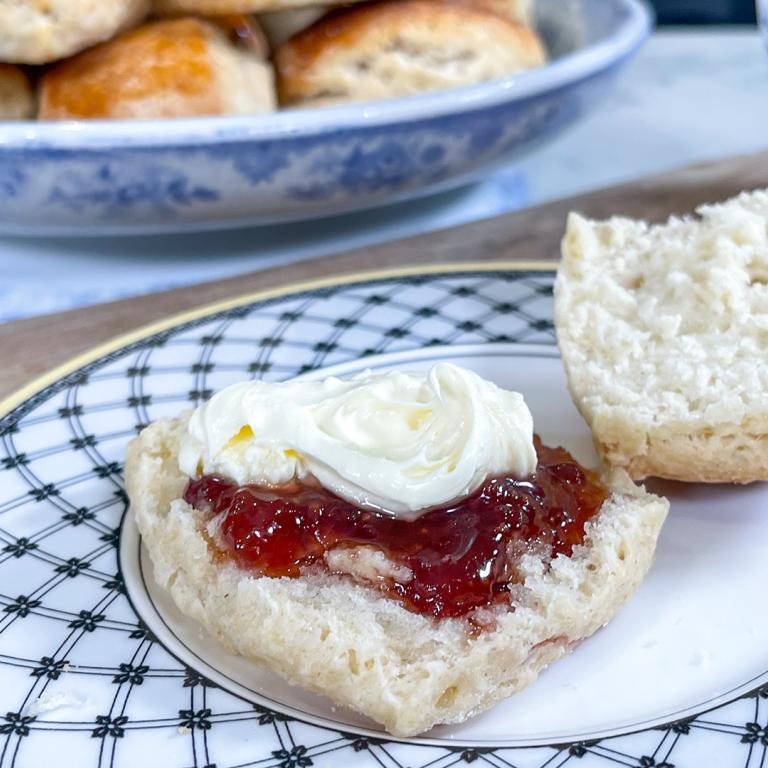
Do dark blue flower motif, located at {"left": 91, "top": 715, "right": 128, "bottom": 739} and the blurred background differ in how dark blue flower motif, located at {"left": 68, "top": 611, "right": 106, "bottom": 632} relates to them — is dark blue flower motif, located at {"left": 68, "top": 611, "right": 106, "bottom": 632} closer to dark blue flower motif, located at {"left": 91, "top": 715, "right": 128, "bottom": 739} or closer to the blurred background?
dark blue flower motif, located at {"left": 91, "top": 715, "right": 128, "bottom": 739}

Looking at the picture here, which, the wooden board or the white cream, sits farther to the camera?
the wooden board

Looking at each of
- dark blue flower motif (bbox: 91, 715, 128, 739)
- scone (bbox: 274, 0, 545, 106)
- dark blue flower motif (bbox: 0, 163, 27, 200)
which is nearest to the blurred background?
scone (bbox: 274, 0, 545, 106)

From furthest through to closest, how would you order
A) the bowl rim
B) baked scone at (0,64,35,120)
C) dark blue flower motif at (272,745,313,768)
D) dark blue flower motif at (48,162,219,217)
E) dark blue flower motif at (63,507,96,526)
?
baked scone at (0,64,35,120) → dark blue flower motif at (48,162,219,217) → the bowl rim → dark blue flower motif at (63,507,96,526) → dark blue flower motif at (272,745,313,768)

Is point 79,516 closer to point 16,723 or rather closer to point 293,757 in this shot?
point 16,723

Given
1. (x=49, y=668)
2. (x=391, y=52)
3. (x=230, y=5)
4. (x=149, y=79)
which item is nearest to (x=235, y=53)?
(x=230, y=5)

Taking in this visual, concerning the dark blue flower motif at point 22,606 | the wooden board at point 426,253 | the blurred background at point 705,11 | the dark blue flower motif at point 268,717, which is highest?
the dark blue flower motif at point 22,606

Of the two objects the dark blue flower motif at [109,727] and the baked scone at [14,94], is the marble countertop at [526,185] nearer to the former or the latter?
the baked scone at [14,94]

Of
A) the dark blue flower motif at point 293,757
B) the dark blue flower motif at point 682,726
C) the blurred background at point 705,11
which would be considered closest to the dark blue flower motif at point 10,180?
the dark blue flower motif at point 293,757

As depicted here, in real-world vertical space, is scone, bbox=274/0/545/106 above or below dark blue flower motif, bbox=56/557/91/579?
above
